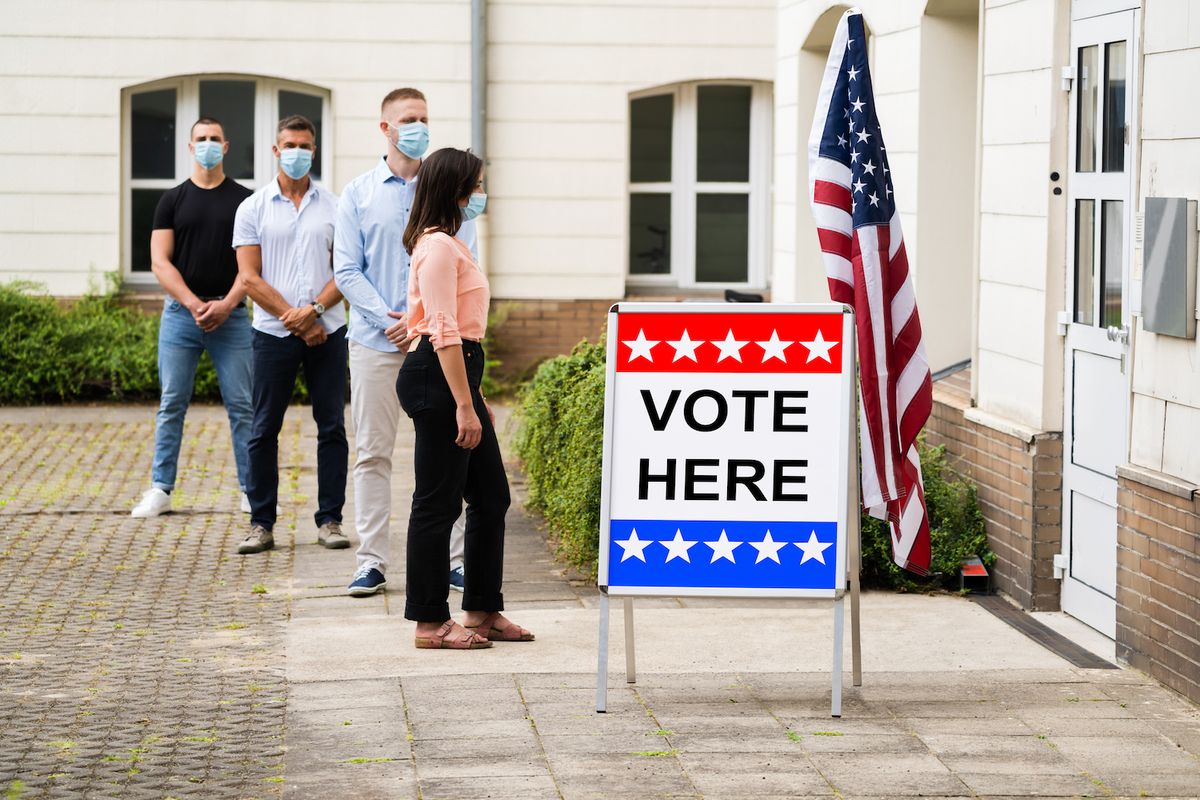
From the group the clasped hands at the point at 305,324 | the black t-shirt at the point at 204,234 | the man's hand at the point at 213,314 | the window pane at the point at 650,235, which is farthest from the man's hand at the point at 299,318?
the window pane at the point at 650,235

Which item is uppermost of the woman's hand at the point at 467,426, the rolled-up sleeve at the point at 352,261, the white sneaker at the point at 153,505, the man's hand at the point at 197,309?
the rolled-up sleeve at the point at 352,261

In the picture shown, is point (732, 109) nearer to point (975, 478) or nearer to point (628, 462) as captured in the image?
point (975, 478)

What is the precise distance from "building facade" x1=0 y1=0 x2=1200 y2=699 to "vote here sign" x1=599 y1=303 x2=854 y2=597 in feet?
3.91

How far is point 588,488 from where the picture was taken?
7.95m

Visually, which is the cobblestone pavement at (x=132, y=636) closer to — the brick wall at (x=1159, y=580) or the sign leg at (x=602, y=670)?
the sign leg at (x=602, y=670)

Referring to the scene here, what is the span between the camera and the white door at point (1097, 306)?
647cm

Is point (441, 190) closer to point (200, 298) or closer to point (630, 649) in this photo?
point (630, 649)

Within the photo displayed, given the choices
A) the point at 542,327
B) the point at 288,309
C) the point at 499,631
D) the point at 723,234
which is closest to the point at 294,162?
the point at 288,309

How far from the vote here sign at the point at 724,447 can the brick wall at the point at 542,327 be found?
9651 millimetres

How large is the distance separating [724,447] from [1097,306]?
1850 millimetres

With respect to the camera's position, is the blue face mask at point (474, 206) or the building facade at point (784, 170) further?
the blue face mask at point (474, 206)

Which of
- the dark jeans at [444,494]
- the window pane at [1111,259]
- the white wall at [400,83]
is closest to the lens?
the dark jeans at [444,494]

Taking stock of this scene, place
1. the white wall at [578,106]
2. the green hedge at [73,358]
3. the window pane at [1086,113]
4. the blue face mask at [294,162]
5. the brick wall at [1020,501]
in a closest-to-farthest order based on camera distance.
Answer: the window pane at [1086,113] → the brick wall at [1020,501] → the blue face mask at [294,162] → the green hedge at [73,358] → the white wall at [578,106]

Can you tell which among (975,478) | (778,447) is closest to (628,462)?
(778,447)
